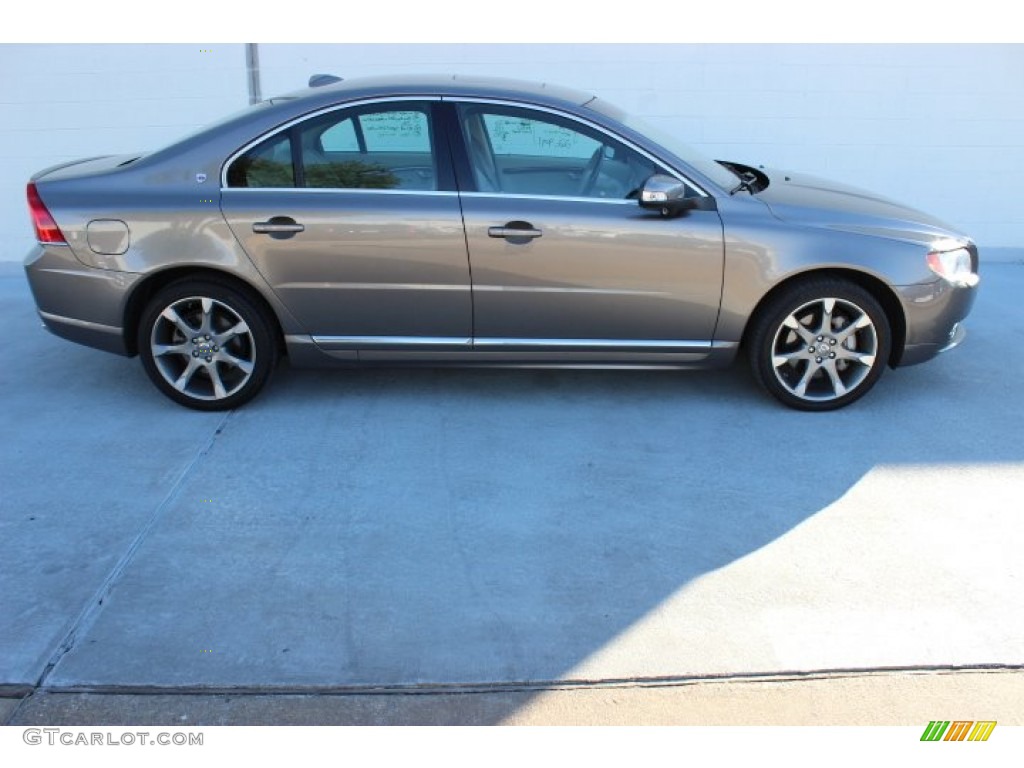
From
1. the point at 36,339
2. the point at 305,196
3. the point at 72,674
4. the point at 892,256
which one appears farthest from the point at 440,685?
the point at 36,339

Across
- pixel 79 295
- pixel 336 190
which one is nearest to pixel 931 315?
pixel 336 190

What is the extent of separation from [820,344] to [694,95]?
3.47 meters

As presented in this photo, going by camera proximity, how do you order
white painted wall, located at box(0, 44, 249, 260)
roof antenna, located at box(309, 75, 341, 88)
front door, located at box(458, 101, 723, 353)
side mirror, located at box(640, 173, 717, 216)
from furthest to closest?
white painted wall, located at box(0, 44, 249, 260) < roof antenna, located at box(309, 75, 341, 88) < front door, located at box(458, 101, 723, 353) < side mirror, located at box(640, 173, 717, 216)

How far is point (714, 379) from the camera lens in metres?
5.06

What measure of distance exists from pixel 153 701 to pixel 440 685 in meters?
0.85

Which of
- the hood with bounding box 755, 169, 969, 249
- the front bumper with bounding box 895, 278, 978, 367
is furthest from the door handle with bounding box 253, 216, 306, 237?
the front bumper with bounding box 895, 278, 978, 367

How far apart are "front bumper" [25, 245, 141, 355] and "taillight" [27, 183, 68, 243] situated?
0.04m

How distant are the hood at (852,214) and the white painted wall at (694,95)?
2716 mm

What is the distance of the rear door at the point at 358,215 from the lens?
432 cm

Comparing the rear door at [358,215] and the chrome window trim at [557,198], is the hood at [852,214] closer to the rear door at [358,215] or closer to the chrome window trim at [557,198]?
the chrome window trim at [557,198]

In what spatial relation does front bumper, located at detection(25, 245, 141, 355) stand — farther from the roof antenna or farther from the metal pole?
the metal pole

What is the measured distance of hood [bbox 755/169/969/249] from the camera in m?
4.41
